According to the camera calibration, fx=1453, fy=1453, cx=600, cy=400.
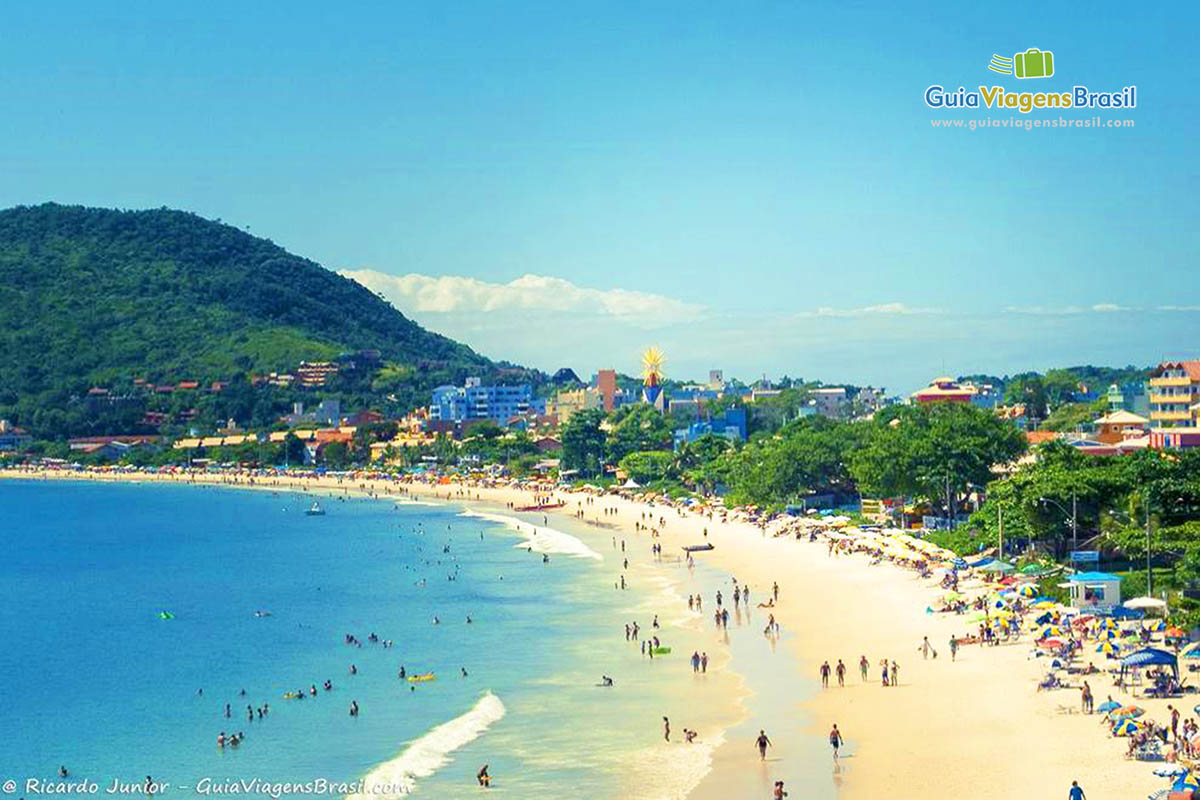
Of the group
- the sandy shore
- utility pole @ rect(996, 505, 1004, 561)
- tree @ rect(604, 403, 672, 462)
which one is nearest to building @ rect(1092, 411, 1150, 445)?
utility pole @ rect(996, 505, 1004, 561)

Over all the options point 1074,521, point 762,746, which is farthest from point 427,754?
point 1074,521

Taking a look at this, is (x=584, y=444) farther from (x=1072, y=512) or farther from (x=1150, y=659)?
(x=1150, y=659)

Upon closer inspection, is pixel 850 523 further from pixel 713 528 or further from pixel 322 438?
pixel 322 438

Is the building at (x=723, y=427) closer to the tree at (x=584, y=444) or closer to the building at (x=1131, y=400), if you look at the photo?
the tree at (x=584, y=444)

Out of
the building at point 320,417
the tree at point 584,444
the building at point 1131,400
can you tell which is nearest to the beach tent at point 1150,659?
the building at point 1131,400

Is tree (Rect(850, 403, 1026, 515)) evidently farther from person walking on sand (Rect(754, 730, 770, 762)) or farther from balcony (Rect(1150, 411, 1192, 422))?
person walking on sand (Rect(754, 730, 770, 762))

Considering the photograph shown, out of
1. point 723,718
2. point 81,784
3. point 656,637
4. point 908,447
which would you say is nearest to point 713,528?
point 908,447
